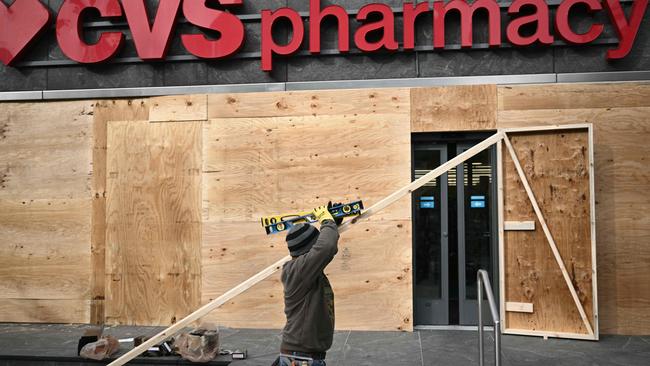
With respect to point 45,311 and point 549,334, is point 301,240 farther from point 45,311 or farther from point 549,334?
point 45,311

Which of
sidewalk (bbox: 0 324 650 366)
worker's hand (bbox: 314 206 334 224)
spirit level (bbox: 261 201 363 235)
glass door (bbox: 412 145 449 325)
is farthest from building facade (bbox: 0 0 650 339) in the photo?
worker's hand (bbox: 314 206 334 224)

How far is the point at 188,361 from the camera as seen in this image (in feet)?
18.1

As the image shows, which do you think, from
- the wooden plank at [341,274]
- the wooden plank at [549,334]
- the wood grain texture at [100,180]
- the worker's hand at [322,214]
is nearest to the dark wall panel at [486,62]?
the wooden plank at [341,274]

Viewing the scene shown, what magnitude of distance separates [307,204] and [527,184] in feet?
9.20

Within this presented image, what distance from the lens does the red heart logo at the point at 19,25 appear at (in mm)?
7777

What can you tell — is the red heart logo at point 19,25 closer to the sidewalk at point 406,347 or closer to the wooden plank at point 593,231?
the sidewalk at point 406,347

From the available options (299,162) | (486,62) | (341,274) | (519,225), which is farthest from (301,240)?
(486,62)

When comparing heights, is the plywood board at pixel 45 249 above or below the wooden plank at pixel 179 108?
below

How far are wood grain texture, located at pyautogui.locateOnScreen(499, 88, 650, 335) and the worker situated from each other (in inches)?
179

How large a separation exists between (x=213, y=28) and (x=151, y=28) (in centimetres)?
95

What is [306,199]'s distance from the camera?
7086 mm

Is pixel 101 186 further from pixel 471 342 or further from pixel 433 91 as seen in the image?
pixel 471 342

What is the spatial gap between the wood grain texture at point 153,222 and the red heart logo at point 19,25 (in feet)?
6.62

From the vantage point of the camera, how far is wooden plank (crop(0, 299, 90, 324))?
742 cm
